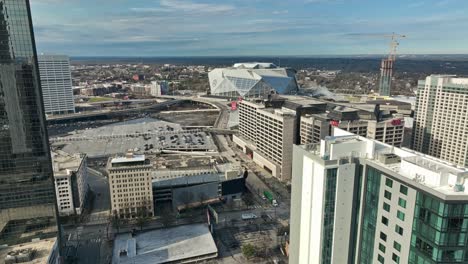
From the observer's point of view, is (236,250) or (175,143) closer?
(236,250)

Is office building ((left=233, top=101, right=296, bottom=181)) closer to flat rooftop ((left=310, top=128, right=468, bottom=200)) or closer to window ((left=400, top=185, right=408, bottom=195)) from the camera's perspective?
flat rooftop ((left=310, top=128, right=468, bottom=200))

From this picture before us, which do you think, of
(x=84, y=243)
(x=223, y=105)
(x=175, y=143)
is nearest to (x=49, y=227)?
(x=84, y=243)

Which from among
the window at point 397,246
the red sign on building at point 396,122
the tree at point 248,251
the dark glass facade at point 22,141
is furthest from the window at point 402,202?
the red sign on building at point 396,122

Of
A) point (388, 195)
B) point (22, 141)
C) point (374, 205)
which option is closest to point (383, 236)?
point (374, 205)

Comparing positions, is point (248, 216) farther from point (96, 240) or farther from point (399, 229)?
point (399, 229)

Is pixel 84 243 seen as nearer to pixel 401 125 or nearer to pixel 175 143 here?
pixel 175 143

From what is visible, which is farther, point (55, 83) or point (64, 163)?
point (55, 83)

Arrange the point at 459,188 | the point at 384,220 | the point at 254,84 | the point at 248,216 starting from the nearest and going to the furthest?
the point at 459,188 < the point at 384,220 < the point at 248,216 < the point at 254,84

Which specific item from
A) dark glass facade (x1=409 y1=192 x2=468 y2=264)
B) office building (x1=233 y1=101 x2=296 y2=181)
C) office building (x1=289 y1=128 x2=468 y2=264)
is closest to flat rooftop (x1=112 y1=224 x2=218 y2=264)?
office building (x1=289 y1=128 x2=468 y2=264)
